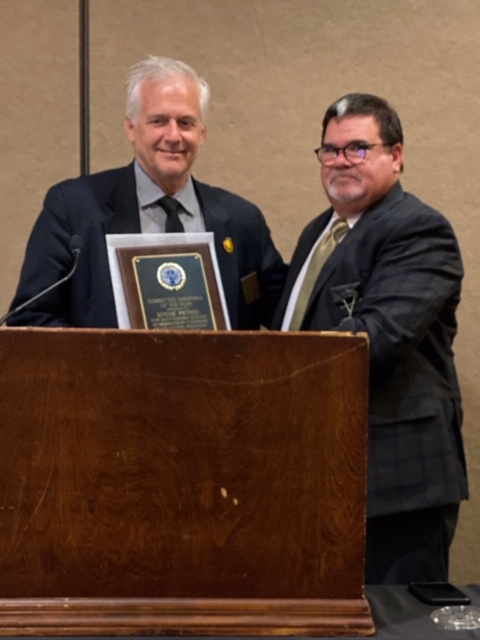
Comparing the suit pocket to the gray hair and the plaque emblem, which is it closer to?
the plaque emblem

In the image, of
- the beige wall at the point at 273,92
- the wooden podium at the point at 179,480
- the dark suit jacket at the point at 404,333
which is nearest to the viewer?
the wooden podium at the point at 179,480

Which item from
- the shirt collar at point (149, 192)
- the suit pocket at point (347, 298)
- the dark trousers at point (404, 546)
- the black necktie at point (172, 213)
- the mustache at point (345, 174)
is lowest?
the dark trousers at point (404, 546)

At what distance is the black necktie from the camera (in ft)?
7.44

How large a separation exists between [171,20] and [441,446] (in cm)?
168

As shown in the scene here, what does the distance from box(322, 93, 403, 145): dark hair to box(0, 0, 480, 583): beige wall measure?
30.5 inches

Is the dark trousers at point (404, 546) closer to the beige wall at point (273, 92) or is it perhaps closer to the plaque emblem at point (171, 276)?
the plaque emblem at point (171, 276)

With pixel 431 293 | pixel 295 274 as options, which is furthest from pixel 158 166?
pixel 431 293

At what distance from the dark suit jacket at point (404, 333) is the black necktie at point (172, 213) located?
0.36 m

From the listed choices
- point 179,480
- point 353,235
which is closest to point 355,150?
point 353,235

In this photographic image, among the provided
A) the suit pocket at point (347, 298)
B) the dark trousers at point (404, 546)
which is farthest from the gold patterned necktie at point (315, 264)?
the dark trousers at point (404, 546)

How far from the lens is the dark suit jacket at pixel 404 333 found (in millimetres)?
1996

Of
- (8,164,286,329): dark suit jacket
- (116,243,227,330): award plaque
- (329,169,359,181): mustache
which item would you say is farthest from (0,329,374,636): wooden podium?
(329,169,359,181): mustache

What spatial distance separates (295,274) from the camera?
7.71 feet

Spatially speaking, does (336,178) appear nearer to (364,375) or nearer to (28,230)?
(364,375)
